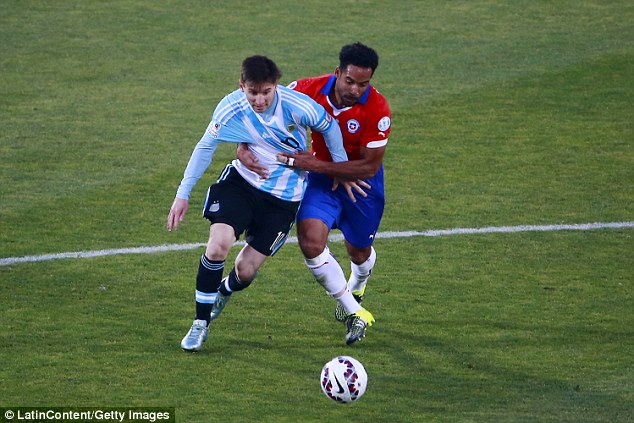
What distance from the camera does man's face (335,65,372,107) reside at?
768 centimetres

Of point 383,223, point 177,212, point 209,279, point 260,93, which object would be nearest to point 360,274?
point 209,279

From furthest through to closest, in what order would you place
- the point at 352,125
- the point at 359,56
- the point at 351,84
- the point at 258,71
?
the point at 352,125 < the point at 351,84 < the point at 359,56 < the point at 258,71

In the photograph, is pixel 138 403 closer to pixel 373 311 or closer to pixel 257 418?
pixel 257 418

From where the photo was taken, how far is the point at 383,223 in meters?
10.9

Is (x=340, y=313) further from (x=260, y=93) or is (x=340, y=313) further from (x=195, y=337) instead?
(x=260, y=93)

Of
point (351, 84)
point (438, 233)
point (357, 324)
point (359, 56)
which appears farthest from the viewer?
point (438, 233)

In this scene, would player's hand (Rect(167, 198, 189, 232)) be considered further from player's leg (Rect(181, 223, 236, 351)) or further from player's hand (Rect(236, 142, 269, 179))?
player's hand (Rect(236, 142, 269, 179))

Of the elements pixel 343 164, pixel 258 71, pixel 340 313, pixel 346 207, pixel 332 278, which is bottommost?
pixel 340 313

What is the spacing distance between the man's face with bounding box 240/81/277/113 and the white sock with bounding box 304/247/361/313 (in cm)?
116

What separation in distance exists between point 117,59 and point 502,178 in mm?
6400

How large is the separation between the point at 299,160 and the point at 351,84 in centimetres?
63

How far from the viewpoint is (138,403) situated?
6633 mm

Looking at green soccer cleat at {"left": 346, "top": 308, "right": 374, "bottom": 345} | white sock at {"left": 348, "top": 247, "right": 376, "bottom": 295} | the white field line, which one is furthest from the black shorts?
the white field line

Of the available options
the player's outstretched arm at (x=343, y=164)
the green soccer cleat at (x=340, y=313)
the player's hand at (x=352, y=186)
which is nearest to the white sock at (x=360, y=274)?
the green soccer cleat at (x=340, y=313)
